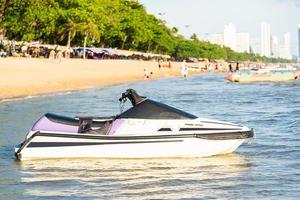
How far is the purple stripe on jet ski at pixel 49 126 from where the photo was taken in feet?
43.0

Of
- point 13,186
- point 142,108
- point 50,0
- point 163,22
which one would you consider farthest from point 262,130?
point 163,22

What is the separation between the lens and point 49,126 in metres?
13.2

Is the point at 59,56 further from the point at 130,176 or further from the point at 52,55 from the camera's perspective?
the point at 130,176

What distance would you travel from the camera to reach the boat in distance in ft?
41.7

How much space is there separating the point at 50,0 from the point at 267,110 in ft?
148

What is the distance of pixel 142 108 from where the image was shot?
42.7 feet

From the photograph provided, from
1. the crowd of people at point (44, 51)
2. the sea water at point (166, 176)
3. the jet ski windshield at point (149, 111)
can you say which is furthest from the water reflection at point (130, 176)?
the crowd of people at point (44, 51)

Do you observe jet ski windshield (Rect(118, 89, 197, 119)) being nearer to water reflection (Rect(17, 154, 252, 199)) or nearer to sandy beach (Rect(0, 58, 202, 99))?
water reflection (Rect(17, 154, 252, 199))

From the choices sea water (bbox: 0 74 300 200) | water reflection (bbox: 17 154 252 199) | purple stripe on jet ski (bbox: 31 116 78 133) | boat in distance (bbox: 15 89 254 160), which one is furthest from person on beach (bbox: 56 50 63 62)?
water reflection (bbox: 17 154 252 199)

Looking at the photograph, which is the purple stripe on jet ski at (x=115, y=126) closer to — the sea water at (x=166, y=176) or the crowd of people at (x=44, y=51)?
the sea water at (x=166, y=176)

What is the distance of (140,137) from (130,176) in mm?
1405

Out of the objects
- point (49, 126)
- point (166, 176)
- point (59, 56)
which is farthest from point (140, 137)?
point (59, 56)

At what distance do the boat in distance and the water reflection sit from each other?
0.53 feet

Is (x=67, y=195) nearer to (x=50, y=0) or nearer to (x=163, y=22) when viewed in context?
(x=50, y=0)
